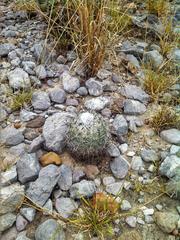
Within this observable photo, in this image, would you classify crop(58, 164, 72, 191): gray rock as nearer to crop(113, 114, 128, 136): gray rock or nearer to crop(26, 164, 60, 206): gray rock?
crop(26, 164, 60, 206): gray rock

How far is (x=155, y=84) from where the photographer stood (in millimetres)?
2480

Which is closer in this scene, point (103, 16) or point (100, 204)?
point (100, 204)

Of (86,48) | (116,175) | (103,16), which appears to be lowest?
(116,175)

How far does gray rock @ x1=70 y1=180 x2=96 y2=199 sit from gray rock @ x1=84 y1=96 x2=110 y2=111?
517mm

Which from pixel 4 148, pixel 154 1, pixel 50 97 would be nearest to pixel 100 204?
pixel 4 148

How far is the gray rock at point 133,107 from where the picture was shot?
7.75ft

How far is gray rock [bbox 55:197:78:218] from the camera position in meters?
1.86

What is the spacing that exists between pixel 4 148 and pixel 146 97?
0.88 m

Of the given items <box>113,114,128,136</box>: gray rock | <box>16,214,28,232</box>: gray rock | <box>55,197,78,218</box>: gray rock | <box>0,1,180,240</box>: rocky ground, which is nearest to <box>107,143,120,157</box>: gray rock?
<box>0,1,180,240</box>: rocky ground

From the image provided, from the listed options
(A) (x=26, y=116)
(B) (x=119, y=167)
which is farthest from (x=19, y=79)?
(B) (x=119, y=167)

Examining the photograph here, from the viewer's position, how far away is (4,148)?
2117mm

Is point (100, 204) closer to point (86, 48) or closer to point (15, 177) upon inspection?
point (15, 177)

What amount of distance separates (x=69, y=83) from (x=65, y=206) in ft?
2.77

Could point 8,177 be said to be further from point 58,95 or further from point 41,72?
point 41,72
